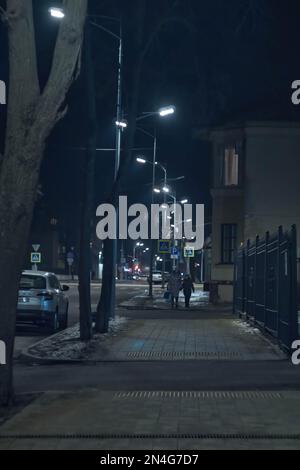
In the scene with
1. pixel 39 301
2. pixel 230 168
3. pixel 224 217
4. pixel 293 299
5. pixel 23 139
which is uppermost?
pixel 230 168

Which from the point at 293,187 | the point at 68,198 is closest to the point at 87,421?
the point at 293,187

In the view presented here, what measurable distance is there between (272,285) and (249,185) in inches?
739

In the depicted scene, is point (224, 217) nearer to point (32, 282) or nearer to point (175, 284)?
point (175, 284)

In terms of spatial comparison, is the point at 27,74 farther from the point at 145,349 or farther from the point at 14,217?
the point at 145,349

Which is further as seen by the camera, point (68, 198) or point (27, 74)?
point (68, 198)

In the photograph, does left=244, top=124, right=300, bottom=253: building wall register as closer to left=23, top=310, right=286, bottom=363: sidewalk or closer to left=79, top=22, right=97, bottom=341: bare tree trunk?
left=23, top=310, right=286, bottom=363: sidewalk

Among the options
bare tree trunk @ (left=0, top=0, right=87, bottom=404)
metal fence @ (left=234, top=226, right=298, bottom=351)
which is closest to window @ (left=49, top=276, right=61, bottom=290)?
metal fence @ (left=234, top=226, right=298, bottom=351)

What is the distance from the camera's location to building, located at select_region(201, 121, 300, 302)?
37.2 m

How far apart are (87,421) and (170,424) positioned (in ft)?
2.95

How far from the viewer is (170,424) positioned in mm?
8578

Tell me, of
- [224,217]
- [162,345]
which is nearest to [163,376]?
[162,345]

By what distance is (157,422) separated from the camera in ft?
28.5

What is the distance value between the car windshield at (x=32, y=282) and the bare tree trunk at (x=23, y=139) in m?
13.2

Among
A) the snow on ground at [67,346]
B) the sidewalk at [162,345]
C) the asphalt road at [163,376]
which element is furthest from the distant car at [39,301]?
the asphalt road at [163,376]
